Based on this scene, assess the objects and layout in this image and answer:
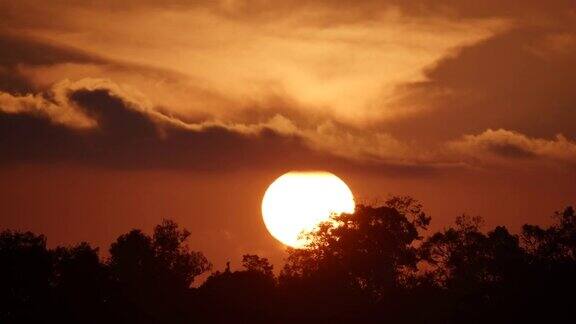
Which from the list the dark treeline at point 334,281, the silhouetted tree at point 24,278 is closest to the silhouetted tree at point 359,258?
the dark treeline at point 334,281

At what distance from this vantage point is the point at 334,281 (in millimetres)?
121875

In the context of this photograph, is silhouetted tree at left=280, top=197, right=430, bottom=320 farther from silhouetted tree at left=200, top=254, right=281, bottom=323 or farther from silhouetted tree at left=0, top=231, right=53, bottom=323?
silhouetted tree at left=0, top=231, right=53, bottom=323

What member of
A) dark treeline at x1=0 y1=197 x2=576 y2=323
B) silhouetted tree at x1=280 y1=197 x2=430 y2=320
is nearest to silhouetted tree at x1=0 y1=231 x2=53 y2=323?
dark treeline at x1=0 y1=197 x2=576 y2=323

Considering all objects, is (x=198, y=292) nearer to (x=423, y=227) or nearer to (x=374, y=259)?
(x=374, y=259)

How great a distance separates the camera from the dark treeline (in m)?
108

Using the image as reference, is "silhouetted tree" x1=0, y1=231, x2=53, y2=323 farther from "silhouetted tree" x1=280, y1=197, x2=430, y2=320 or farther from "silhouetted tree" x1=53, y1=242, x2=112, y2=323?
"silhouetted tree" x1=280, y1=197, x2=430, y2=320

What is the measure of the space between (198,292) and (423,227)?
36696mm

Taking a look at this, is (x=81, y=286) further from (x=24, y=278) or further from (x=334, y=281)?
(x=334, y=281)

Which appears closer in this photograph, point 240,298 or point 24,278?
point 240,298

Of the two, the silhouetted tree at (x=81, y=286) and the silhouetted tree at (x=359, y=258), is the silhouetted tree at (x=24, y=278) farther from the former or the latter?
the silhouetted tree at (x=359, y=258)

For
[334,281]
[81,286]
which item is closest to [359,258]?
[334,281]

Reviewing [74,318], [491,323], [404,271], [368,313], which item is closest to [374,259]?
[404,271]

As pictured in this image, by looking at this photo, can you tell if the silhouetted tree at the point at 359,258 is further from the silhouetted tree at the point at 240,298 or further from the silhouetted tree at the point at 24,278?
the silhouetted tree at the point at 24,278

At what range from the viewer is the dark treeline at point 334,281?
356 ft
